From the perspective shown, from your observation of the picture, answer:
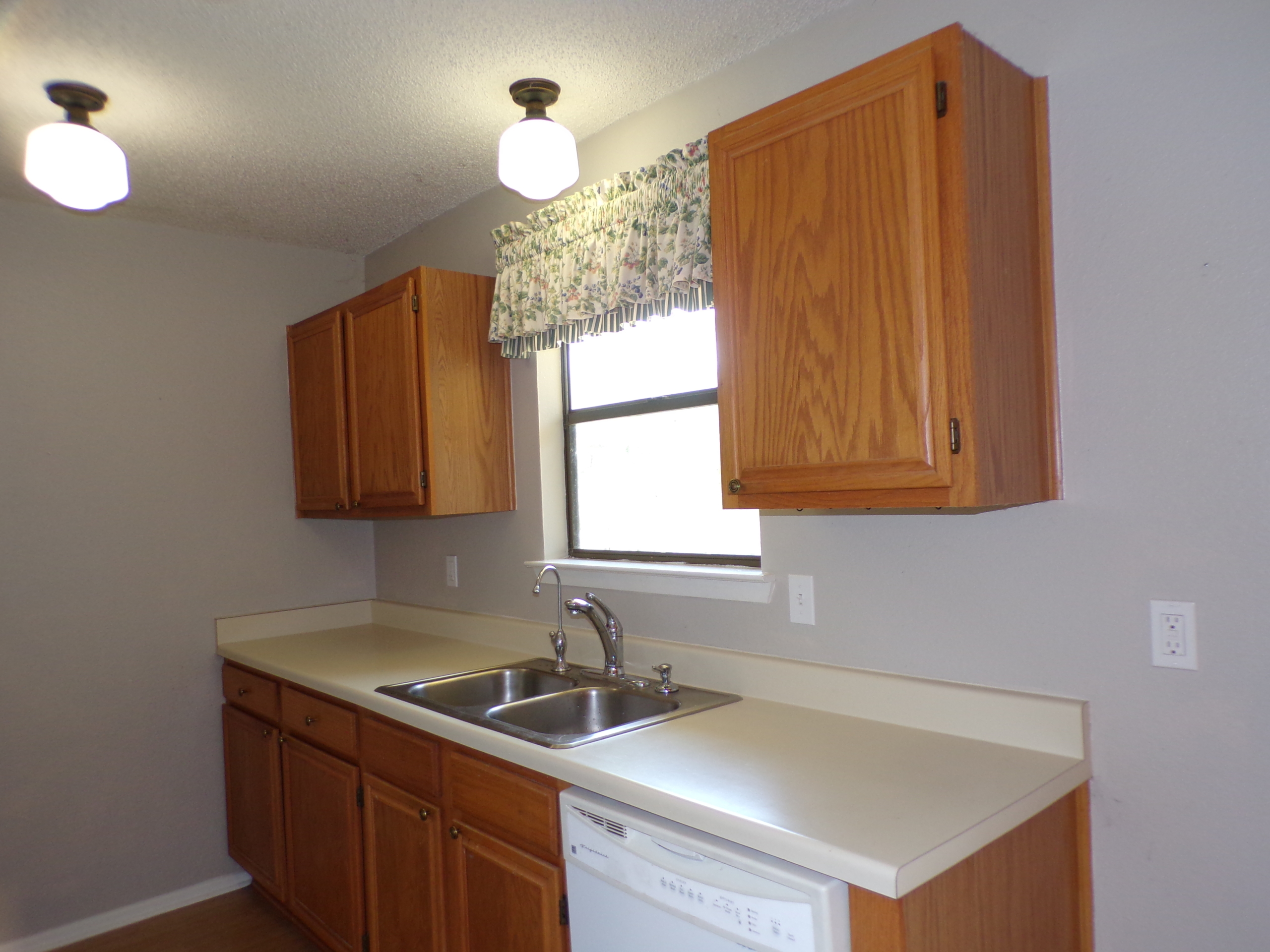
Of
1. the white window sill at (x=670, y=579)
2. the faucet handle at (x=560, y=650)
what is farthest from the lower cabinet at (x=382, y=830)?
the white window sill at (x=670, y=579)

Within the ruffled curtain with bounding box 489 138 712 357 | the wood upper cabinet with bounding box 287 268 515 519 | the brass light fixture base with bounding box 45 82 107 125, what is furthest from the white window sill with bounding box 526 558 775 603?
the brass light fixture base with bounding box 45 82 107 125

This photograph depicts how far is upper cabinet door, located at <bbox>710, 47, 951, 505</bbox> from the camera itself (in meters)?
1.33

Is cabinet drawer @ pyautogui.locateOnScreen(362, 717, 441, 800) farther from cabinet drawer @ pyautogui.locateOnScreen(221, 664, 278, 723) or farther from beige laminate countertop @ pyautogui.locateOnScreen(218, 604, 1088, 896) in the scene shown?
cabinet drawer @ pyautogui.locateOnScreen(221, 664, 278, 723)

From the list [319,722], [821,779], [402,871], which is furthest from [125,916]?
[821,779]

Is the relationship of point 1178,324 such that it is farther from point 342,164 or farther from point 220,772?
point 220,772

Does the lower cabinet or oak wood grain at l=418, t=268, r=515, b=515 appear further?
oak wood grain at l=418, t=268, r=515, b=515

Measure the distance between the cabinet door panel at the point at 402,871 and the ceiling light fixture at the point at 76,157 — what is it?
5.34 feet

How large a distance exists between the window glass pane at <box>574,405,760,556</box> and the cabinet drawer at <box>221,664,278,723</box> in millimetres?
1113

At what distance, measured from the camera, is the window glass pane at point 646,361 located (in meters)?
2.24

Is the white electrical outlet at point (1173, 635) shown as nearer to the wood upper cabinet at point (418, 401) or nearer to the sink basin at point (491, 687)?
the sink basin at point (491, 687)

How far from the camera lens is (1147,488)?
140 cm

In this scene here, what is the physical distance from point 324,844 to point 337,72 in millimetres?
2099

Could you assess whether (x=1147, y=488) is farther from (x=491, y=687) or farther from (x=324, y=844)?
(x=324, y=844)

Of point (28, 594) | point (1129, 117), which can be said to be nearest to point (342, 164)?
point (28, 594)
